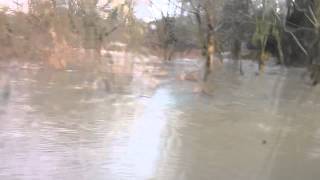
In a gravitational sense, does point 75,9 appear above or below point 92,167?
above

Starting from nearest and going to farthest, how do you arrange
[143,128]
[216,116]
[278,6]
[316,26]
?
[143,128], [216,116], [316,26], [278,6]

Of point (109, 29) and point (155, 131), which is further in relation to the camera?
point (109, 29)

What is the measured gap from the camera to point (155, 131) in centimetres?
1319

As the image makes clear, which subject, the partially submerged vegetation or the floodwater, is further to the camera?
the partially submerged vegetation

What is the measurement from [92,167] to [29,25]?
2637 cm

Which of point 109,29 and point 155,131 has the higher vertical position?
point 109,29

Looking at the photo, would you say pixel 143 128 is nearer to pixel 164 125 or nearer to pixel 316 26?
pixel 164 125

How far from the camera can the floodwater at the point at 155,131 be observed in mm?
A: 9617

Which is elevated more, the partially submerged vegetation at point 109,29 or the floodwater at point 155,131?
the partially submerged vegetation at point 109,29

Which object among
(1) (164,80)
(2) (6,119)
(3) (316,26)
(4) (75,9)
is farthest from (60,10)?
(2) (6,119)

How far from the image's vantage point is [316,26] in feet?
83.4

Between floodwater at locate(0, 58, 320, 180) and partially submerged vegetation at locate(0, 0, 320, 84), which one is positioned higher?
partially submerged vegetation at locate(0, 0, 320, 84)

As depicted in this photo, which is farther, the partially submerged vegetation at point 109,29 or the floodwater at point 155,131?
the partially submerged vegetation at point 109,29

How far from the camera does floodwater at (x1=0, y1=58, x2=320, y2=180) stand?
9.62 meters
